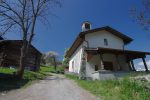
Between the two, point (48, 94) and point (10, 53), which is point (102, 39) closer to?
point (48, 94)

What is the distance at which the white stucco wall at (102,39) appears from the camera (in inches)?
916

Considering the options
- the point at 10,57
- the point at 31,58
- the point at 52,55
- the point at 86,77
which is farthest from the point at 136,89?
the point at 52,55

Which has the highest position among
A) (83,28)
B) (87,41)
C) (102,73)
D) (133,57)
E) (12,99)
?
(83,28)

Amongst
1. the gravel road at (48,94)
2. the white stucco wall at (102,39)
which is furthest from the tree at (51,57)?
the gravel road at (48,94)

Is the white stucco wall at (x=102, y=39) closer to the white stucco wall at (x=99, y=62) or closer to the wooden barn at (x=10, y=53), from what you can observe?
the white stucco wall at (x=99, y=62)

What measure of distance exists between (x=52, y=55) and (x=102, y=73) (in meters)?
59.0

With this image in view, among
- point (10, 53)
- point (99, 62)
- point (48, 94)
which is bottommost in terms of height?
point (48, 94)

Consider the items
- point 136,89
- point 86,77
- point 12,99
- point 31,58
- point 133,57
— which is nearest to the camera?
point 12,99

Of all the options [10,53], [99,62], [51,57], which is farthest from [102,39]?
[51,57]

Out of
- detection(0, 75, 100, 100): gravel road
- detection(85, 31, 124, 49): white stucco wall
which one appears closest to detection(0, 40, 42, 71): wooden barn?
detection(85, 31, 124, 49): white stucco wall

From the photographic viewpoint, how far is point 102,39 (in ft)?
79.4

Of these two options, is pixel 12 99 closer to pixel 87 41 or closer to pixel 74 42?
pixel 87 41

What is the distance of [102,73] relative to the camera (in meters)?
→ 18.2

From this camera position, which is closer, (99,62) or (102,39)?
(99,62)
